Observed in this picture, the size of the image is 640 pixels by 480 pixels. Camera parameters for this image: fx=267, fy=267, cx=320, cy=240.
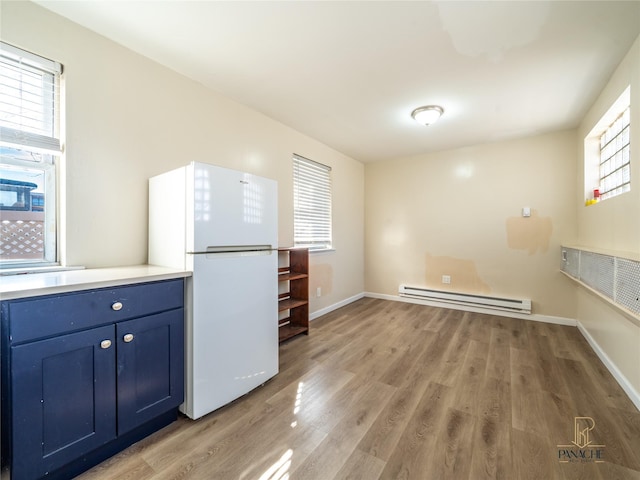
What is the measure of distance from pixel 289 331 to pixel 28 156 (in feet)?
8.14

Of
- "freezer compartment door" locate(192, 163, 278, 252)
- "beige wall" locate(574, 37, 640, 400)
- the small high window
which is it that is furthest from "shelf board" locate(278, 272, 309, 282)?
the small high window

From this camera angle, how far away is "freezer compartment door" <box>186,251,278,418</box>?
1644 mm

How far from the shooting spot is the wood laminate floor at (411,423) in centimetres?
132

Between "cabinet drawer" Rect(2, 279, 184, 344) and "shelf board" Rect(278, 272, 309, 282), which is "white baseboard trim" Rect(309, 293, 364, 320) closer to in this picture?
"shelf board" Rect(278, 272, 309, 282)

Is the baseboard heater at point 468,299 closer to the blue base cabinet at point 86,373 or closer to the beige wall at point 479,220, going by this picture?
the beige wall at point 479,220

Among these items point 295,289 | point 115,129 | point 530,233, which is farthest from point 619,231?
point 115,129

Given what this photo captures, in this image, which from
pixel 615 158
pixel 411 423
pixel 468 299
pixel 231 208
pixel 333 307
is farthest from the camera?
pixel 333 307

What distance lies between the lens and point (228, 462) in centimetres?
136

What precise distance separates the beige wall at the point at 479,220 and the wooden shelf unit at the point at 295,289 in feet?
6.64

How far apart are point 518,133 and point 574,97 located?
885mm

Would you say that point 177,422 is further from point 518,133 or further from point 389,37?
point 518,133

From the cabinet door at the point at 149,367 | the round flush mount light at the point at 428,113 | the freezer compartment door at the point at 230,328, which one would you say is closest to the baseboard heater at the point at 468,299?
the round flush mount light at the point at 428,113

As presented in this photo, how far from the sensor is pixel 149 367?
4.90 feet

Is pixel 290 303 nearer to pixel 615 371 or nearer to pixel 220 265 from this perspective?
pixel 220 265
